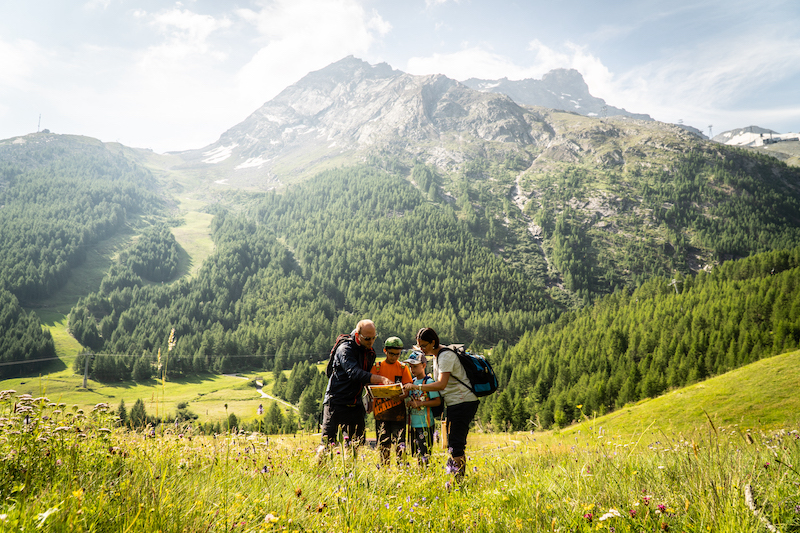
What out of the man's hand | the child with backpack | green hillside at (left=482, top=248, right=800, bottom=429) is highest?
the man's hand

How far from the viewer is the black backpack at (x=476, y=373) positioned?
232 inches

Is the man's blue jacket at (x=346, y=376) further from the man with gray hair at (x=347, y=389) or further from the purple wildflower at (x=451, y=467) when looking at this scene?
the purple wildflower at (x=451, y=467)

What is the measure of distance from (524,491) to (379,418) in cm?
311

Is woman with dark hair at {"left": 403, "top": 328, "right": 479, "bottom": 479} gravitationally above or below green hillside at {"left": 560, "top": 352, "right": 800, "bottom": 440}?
above

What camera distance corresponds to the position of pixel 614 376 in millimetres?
67875

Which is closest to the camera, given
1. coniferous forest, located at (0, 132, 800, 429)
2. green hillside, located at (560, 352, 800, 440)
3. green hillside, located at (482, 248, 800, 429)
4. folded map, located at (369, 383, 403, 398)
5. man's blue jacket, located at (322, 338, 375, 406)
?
folded map, located at (369, 383, 403, 398)

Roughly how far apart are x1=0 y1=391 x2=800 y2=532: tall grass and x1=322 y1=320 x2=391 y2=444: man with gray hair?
177 cm

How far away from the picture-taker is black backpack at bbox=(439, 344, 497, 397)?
19.4 ft

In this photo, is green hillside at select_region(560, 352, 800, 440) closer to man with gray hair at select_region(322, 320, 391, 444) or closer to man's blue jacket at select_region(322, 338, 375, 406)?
man with gray hair at select_region(322, 320, 391, 444)

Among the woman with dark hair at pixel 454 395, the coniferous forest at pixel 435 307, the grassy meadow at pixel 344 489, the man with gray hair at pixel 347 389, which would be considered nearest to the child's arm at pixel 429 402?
the woman with dark hair at pixel 454 395

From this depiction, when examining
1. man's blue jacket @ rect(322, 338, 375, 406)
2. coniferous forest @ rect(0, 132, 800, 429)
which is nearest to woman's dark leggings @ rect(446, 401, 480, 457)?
man's blue jacket @ rect(322, 338, 375, 406)

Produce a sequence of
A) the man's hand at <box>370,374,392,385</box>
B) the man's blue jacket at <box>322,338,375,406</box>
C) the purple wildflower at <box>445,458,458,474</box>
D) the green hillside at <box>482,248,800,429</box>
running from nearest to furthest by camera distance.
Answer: the purple wildflower at <box>445,458,458,474</box> → the man's hand at <box>370,374,392,385</box> → the man's blue jacket at <box>322,338,375,406</box> → the green hillside at <box>482,248,800,429</box>

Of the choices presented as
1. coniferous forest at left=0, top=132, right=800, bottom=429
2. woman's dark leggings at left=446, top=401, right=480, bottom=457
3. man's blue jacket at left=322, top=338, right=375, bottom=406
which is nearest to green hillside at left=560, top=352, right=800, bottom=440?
coniferous forest at left=0, top=132, right=800, bottom=429

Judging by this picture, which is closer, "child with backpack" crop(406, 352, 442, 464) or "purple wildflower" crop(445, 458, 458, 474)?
"purple wildflower" crop(445, 458, 458, 474)
